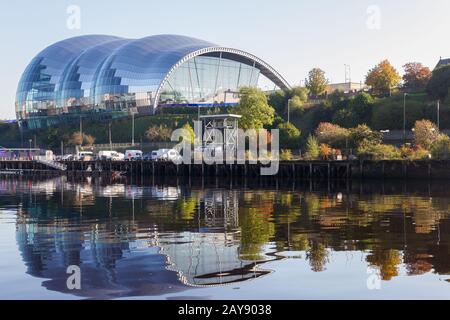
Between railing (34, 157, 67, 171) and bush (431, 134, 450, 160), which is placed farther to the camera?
railing (34, 157, 67, 171)

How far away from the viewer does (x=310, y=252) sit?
18.8 m

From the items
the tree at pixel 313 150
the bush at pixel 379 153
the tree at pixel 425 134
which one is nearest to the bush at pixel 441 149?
the tree at pixel 425 134

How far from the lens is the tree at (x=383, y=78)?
95062 millimetres

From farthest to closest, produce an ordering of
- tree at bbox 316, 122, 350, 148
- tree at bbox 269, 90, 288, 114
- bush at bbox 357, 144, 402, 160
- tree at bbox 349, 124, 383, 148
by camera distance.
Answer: tree at bbox 269, 90, 288, 114 → tree at bbox 316, 122, 350, 148 → tree at bbox 349, 124, 383, 148 → bush at bbox 357, 144, 402, 160

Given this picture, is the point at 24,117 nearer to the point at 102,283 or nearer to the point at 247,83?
the point at 247,83

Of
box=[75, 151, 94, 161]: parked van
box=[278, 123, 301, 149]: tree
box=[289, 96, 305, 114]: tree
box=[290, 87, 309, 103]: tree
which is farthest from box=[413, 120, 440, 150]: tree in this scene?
box=[75, 151, 94, 161]: parked van

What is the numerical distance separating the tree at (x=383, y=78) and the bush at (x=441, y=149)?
33.9 m

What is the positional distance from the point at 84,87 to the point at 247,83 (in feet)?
107

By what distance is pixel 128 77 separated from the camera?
118 meters

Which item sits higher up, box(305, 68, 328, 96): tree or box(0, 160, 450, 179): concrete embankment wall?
box(305, 68, 328, 96): tree

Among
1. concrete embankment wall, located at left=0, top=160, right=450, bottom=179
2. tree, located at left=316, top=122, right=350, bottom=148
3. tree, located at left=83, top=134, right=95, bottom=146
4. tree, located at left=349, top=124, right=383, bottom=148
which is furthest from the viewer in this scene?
tree, located at left=83, top=134, right=95, bottom=146

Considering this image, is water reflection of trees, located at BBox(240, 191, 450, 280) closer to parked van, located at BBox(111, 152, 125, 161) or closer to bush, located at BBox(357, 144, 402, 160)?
bush, located at BBox(357, 144, 402, 160)

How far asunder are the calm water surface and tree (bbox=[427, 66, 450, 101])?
52507 mm

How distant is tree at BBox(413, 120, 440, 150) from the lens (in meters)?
65.2
